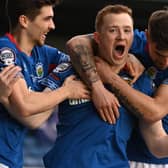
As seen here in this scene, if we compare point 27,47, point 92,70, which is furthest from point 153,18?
point 27,47

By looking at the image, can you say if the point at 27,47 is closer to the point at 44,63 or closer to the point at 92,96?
the point at 44,63

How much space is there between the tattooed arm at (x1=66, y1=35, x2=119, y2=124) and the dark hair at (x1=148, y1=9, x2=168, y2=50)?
0.33 meters

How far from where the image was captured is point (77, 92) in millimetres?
3299

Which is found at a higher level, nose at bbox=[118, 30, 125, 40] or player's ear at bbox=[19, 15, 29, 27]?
player's ear at bbox=[19, 15, 29, 27]

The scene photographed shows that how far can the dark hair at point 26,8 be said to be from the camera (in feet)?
11.1

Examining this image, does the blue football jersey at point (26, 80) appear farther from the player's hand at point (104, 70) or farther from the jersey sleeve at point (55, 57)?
the player's hand at point (104, 70)

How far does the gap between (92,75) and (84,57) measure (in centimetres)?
12

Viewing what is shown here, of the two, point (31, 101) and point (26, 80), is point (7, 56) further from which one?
point (31, 101)

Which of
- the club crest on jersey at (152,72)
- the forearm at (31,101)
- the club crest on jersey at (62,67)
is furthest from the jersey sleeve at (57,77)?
the club crest on jersey at (152,72)

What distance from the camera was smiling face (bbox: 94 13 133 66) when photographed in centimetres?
332

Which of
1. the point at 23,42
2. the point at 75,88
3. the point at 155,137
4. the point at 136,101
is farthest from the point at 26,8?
the point at 155,137

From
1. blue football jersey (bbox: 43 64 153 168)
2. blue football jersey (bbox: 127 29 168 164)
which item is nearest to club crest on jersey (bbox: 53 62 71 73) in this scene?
blue football jersey (bbox: 43 64 153 168)

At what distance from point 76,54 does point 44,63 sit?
0.20m

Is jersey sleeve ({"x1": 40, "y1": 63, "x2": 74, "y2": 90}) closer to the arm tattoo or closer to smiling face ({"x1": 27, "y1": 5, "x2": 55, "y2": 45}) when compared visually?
the arm tattoo
